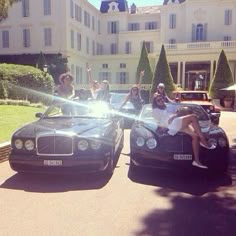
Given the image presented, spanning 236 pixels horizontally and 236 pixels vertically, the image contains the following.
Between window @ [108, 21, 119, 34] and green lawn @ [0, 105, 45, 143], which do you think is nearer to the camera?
green lawn @ [0, 105, 45, 143]

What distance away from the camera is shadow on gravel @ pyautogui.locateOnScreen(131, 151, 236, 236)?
161 inches

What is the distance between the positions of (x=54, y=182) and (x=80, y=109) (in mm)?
2003

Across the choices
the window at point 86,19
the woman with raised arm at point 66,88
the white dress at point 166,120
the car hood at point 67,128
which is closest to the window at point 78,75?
the window at point 86,19

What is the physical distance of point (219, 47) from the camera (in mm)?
37438

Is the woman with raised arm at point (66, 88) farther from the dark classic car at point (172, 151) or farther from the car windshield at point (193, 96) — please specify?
the car windshield at point (193, 96)

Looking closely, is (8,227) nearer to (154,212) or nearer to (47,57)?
(154,212)

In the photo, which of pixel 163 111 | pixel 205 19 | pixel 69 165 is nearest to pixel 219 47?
pixel 205 19

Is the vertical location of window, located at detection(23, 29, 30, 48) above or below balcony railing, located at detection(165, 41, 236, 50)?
above

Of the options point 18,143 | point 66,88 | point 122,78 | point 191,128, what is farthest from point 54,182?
point 122,78

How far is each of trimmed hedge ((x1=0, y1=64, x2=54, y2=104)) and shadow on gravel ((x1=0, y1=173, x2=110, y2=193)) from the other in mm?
13413

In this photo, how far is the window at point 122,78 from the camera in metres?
46.6

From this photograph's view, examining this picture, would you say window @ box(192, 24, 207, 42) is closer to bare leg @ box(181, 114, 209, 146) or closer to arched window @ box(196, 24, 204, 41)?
arched window @ box(196, 24, 204, 41)

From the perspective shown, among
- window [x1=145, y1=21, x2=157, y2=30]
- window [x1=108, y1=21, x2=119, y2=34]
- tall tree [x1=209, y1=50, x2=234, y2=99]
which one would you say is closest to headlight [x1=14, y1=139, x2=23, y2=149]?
tall tree [x1=209, y1=50, x2=234, y2=99]

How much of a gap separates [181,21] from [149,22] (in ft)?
21.8
